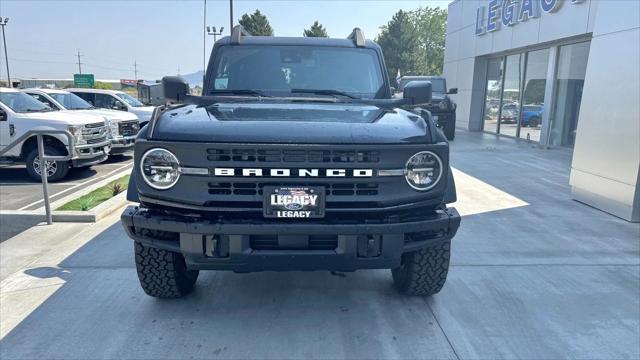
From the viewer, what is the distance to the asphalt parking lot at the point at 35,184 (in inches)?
266

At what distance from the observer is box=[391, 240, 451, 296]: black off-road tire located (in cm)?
332

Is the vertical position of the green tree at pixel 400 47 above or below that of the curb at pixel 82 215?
above

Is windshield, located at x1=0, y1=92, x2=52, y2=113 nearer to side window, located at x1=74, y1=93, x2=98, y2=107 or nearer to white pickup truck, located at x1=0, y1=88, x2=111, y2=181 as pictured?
white pickup truck, located at x1=0, y1=88, x2=111, y2=181

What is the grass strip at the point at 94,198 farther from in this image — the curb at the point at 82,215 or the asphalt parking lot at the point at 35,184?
the asphalt parking lot at the point at 35,184

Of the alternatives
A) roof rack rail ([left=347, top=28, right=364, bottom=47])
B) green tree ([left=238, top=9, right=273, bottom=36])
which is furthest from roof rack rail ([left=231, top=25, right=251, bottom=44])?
green tree ([left=238, top=9, right=273, bottom=36])

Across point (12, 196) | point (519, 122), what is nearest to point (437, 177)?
point (12, 196)

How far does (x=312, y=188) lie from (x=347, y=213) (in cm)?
27

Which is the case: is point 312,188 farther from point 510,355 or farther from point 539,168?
point 539,168

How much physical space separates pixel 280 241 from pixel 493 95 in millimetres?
18380

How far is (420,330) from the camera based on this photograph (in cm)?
317

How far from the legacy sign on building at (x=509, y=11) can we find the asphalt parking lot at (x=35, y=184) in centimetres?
1219

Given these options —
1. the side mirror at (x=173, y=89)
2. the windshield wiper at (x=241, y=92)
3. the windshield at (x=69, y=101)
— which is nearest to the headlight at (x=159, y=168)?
the side mirror at (x=173, y=89)

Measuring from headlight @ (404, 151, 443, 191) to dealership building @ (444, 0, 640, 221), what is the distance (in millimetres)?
4325

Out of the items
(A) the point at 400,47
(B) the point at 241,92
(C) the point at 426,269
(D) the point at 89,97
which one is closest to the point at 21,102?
(D) the point at 89,97
